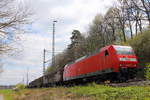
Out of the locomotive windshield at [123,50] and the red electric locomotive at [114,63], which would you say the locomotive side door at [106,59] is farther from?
the locomotive windshield at [123,50]

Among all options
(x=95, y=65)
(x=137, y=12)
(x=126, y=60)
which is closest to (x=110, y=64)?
(x=126, y=60)

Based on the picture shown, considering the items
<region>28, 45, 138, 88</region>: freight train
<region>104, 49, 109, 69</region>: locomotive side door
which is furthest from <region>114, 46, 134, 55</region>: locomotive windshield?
<region>104, 49, 109, 69</region>: locomotive side door

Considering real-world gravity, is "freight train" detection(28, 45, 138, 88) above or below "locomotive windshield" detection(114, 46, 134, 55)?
below

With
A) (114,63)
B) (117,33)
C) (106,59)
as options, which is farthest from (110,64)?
(117,33)

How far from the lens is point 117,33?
54188 millimetres

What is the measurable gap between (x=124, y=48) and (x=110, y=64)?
2.26m

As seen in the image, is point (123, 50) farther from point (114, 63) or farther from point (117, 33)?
point (117, 33)

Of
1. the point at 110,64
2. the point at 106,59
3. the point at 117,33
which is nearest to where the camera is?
the point at 110,64

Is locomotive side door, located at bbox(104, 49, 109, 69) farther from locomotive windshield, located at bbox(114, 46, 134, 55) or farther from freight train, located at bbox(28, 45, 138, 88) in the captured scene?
locomotive windshield, located at bbox(114, 46, 134, 55)

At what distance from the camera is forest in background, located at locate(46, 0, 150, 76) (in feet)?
99.3

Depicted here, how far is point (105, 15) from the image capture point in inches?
2151

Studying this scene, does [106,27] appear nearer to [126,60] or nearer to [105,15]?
[105,15]

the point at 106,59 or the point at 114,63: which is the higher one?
the point at 106,59

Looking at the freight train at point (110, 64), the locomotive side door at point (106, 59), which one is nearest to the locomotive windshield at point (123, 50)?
the freight train at point (110, 64)
